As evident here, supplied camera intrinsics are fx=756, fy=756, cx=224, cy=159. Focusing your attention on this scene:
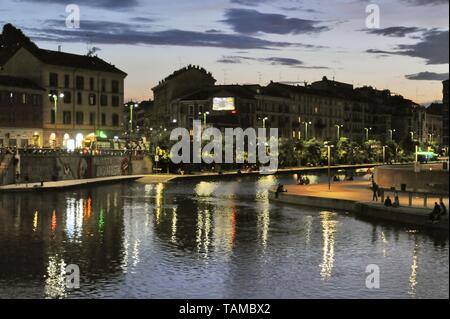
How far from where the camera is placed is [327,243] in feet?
107

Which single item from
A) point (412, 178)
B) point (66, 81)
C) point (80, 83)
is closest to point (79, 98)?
point (80, 83)

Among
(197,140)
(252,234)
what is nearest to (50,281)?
(252,234)

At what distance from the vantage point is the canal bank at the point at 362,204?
3825cm

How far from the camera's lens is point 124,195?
62656 mm

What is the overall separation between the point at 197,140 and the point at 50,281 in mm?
84580

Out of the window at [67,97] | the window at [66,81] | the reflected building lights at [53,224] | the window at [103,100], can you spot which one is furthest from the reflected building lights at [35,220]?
the window at [103,100]

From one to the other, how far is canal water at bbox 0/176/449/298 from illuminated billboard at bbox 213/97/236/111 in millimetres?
82409

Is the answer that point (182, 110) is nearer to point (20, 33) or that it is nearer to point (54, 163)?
point (20, 33)

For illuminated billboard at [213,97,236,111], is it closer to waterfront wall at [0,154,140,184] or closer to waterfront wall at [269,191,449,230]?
waterfront wall at [0,154,140,184]

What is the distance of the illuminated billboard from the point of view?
5217 inches
